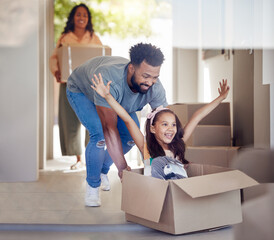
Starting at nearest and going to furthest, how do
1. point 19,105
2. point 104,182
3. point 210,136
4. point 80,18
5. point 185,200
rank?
point 185,200 → point 104,182 → point 210,136 → point 19,105 → point 80,18

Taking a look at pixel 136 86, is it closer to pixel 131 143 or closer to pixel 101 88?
pixel 101 88

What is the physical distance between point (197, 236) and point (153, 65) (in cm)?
56

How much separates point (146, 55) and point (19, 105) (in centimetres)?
100

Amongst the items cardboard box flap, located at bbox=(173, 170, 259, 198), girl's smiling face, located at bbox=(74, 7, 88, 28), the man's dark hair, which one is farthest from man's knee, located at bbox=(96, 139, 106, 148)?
girl's smiling face, located at bbox=(74, 7, 88, 28)

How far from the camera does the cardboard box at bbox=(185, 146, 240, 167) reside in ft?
6.20

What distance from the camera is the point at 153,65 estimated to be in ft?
4.61

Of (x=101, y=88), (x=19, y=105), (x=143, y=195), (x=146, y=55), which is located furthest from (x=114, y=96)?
(x=19, y=105)

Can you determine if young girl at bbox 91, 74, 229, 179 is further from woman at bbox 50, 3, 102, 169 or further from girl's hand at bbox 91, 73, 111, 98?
woman at bbox 50, 3, 102, 169

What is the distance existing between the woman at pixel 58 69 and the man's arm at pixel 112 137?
63cm

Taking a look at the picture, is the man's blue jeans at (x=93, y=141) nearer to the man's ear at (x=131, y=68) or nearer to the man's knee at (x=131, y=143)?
the man's knee at (x=131, y=143)

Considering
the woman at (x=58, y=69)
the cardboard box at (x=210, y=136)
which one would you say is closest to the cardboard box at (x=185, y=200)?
the cardboard box at (x=210, y=136)

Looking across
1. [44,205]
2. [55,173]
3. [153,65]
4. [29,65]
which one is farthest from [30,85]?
[153,65]

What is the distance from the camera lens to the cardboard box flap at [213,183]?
121 centimetres

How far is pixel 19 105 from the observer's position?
218 cm
